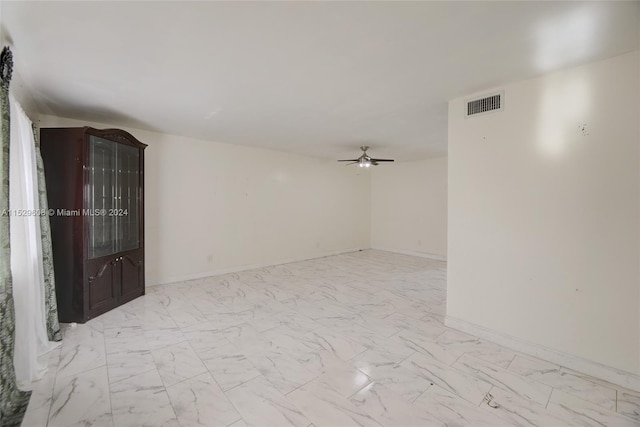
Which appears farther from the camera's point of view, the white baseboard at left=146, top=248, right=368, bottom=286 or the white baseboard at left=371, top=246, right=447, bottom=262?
the white baseboard at left=371, top=246, right=447, bottom=262

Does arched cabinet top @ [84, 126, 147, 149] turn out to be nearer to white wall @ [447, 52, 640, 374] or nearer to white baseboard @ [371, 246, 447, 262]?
white wall @ [447, 52, 640, 374]

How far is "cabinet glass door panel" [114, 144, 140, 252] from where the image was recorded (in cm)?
341

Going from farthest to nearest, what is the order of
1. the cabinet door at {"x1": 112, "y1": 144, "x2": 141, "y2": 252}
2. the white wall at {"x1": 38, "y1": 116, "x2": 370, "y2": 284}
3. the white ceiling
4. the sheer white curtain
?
the white wall at {"x1": 38, "y1": 116, "x2": 370, "y2": 284}, the cabinet door at {"x1": 112, "y1": 144, "x2": 141, "y2": 252}, the sheer white curtain, the white ceiling

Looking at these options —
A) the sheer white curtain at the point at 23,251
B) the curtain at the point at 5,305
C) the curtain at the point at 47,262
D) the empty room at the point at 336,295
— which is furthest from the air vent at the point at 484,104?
the curtain at the point at 47,262

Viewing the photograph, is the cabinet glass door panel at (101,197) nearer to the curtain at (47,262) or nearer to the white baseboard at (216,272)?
the curtain at (47,262)

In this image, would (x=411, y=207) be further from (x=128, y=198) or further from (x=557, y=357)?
(x=128, y=198)

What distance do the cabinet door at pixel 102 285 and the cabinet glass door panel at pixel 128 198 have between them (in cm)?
29

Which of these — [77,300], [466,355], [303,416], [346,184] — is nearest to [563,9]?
[466,355]

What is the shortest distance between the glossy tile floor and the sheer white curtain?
8.0 inches

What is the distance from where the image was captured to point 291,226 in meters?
6.00

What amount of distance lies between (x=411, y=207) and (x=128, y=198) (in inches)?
241

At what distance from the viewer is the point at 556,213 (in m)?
2.21

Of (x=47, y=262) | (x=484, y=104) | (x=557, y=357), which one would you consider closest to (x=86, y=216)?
(x=47, y=262)

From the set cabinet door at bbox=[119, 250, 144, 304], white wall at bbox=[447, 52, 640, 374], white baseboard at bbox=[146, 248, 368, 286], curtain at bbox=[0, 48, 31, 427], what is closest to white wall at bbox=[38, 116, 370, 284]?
white baseboard at bbox=[146, 248, 368, 286]
